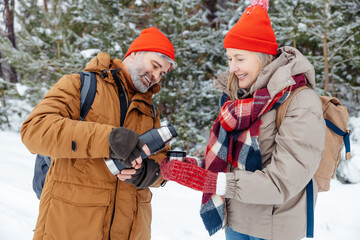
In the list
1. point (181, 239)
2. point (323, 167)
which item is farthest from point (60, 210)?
point (181, 239)

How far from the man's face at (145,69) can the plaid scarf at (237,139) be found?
76 centimetres

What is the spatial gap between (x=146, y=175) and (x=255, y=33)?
1192 millimetres

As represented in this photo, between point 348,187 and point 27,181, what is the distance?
219 inches

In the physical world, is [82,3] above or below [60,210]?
above

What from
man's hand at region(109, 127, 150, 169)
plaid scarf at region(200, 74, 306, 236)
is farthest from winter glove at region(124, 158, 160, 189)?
plaid scarf at region(200, 74, 306, 236)

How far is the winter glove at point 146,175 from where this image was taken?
1739mm

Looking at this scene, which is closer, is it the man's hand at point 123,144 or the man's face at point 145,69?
the man's hand at point 123,144

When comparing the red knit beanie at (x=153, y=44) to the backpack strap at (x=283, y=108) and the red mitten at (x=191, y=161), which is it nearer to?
the red mitten at (x=191, y=161)

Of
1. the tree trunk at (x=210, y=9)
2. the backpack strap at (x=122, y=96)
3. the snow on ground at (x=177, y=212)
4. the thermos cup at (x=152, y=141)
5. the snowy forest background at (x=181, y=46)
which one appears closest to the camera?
the thermos cup at (x=152, y=141)

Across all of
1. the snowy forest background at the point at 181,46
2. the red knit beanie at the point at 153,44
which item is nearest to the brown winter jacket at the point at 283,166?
the red knit beanie at the point at 153,44

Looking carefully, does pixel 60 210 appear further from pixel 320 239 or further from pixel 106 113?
pixel 320 239

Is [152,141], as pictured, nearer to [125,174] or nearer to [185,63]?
[125,174]

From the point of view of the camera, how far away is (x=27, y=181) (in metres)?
4.67

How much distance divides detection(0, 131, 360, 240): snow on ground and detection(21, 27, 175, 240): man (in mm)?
1515
